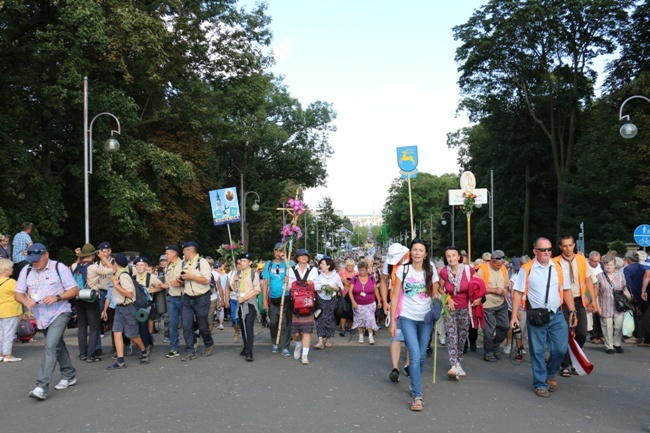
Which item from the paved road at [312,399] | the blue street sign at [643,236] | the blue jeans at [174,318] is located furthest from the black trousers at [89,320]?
the blue street sign at [643,236]

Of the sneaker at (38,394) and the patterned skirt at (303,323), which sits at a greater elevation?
the patterned skirt at (303,323)

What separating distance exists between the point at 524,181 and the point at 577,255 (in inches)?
1599

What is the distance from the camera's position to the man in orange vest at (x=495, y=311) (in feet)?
32.3

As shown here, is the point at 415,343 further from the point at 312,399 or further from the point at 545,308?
the point at 545,308

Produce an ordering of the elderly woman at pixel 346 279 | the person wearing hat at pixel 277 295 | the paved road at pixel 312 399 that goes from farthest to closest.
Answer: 1. the elderly woman at pixel 346 279
2. the person wearing hat at pixel 277 295
3. the paved road at pixel 312 399

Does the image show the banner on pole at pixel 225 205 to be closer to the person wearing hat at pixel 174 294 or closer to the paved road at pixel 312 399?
A: the person wearing hat at pixel 174 294

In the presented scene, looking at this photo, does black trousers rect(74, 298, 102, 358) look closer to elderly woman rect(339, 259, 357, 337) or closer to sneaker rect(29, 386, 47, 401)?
sneaker rect(29, 386, 47, 401)

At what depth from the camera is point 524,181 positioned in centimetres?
4688

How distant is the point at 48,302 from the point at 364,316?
662 cm

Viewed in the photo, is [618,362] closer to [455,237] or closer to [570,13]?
[570,13]

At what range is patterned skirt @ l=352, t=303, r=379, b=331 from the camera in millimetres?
12172

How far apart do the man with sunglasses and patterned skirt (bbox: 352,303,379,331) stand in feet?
16.1

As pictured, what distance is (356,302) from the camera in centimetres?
1231

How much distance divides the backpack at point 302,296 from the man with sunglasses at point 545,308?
11.6 feet
